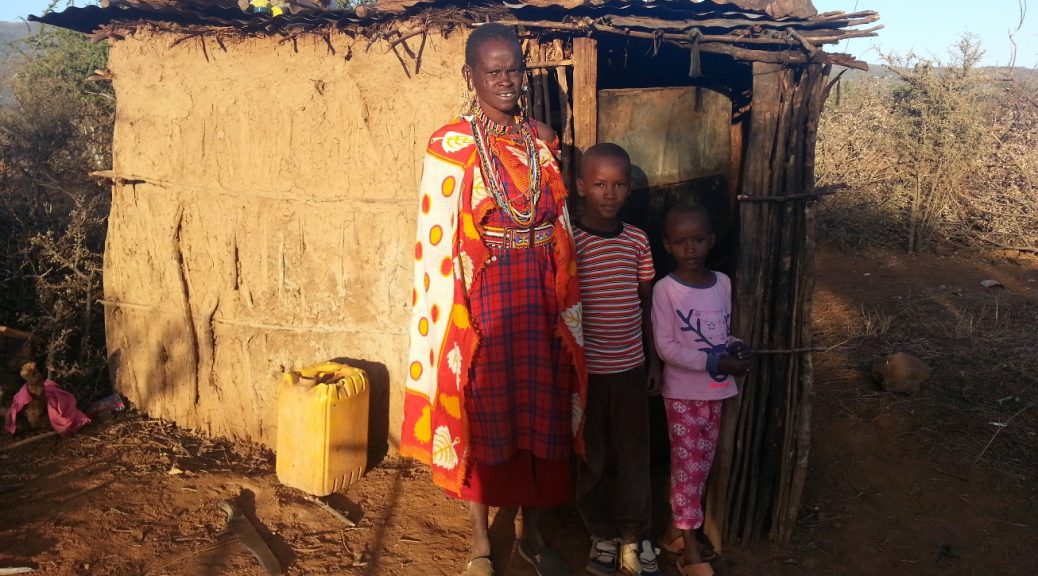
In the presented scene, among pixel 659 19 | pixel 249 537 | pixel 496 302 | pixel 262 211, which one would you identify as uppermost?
pixel 659 19

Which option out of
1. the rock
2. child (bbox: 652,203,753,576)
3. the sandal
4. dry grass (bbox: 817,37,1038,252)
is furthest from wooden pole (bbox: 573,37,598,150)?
dry grass (bbox: 817,37,1038,252)

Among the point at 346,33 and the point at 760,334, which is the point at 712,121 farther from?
the point at 346,33

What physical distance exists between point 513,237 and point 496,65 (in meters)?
0.58

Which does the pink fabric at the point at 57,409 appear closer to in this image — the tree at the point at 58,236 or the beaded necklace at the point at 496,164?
the tree at the point at 58,236

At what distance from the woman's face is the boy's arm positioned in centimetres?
87

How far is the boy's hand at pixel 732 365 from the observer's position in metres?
2.69

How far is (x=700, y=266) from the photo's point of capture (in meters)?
2.75

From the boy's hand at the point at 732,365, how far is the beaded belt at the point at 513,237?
0.88 meters

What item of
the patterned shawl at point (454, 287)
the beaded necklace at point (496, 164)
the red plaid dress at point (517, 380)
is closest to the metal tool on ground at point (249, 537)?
the patterned shawl at point (454, 287)

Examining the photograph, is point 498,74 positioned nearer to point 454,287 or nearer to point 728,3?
point 454,287

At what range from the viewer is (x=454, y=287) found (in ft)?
7.86

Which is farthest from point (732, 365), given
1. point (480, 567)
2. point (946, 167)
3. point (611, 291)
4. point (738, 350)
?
point (946, 167)

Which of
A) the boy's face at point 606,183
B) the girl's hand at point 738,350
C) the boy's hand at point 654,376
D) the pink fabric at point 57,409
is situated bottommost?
the pink fabric at point 57,409

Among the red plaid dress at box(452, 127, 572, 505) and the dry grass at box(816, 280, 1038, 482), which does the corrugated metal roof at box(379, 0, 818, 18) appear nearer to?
the red plaid dress at box(452, 127, 572, 505)
